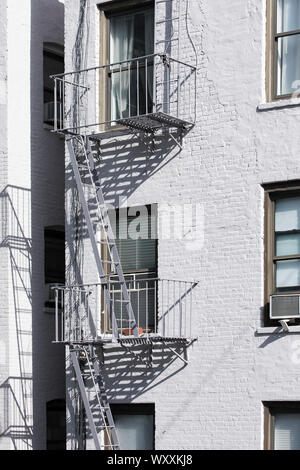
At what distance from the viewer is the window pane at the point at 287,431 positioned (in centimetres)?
1633

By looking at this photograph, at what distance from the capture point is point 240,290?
55.6 feet

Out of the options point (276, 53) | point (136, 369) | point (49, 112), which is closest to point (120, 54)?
point (49, 112)

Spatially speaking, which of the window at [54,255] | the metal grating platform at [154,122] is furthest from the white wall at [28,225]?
the metal grating platform at [154,122]

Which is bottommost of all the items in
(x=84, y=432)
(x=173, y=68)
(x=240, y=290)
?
(x=84, y=432)

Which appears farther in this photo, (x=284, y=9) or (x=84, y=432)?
(x=84, y=432)

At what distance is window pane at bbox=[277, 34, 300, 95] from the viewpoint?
17.0m

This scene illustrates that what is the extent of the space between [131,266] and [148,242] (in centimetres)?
47

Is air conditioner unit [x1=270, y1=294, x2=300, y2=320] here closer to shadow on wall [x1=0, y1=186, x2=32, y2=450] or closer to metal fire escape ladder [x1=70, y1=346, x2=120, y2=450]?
metal fire escape ladder [x1=70, y1=346, x2=120, y2=450]

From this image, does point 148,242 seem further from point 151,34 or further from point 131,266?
point 151,34

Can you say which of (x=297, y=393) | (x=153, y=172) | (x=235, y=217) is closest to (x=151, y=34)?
(x=153, y=172)

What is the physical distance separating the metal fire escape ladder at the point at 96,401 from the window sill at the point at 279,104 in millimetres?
4466

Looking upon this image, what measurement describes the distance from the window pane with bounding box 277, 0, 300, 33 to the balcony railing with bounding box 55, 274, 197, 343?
394 cm

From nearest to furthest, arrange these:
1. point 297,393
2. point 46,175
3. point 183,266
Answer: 1. point 297,393
2. point 183,266
3. point 46,175

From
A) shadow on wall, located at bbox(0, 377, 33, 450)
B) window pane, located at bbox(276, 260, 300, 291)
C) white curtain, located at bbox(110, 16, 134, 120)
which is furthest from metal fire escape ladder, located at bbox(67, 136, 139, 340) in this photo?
shadow on wall, located at bbox(0, 377, 33, 450)
